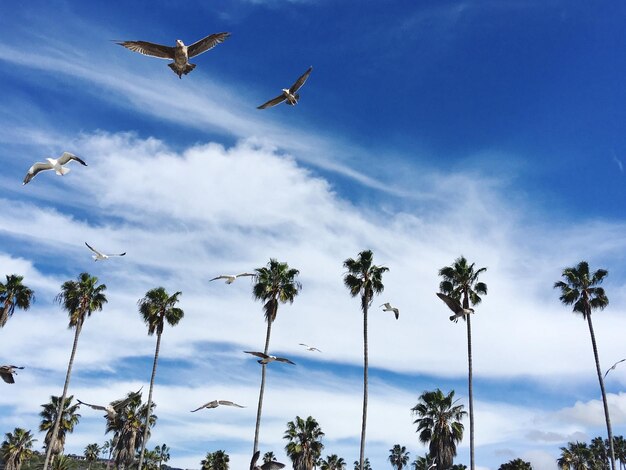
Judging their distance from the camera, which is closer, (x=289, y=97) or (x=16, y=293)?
(x=289, y=97)

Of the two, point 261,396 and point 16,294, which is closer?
point 261,396

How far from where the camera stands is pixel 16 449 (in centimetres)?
5225

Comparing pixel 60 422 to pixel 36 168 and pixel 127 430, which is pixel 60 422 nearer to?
pixel 127 430

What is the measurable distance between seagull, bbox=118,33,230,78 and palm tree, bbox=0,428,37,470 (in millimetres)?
49292

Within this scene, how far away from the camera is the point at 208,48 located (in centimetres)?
1847

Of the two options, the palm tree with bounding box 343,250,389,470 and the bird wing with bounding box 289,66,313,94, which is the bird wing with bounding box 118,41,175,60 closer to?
the bird wing with bounding box 289,66,313,94

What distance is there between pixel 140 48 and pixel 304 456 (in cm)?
4483

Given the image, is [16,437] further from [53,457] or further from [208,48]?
[208,48]

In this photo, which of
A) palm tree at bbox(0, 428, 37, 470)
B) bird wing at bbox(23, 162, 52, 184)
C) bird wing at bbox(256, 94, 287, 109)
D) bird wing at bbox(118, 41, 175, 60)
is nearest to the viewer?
bird wing at bbox(118, 41, 175, 60)

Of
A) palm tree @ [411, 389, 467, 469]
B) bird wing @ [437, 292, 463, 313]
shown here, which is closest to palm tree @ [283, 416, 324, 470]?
palm tree @ [411, 389, 467, 469]

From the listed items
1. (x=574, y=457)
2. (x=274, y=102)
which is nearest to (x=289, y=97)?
(x=274, y=102)

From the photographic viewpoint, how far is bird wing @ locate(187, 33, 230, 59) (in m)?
17.7

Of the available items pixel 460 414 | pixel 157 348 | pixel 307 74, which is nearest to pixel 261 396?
pixel 157 348

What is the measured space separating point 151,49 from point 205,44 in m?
1.89
